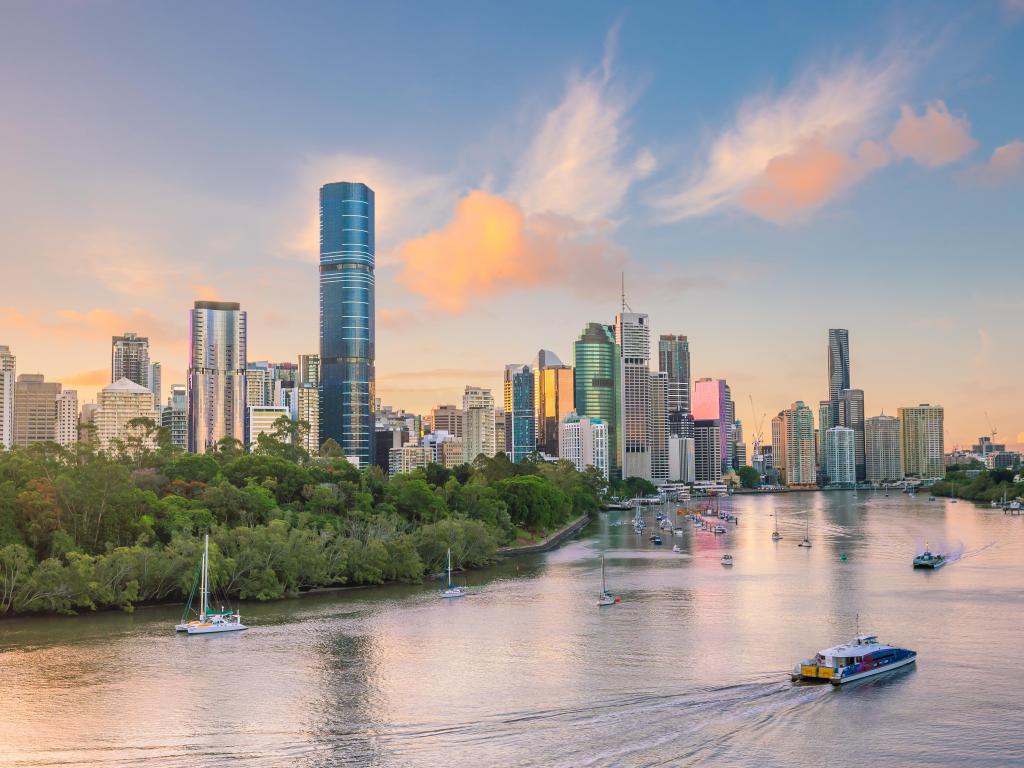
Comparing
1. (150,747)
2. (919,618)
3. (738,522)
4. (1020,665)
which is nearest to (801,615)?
(919,618)

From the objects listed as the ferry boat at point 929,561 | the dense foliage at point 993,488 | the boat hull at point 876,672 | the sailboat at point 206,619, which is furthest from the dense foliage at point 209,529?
the dense foliage at point 993,488

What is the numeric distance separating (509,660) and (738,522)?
10518cm

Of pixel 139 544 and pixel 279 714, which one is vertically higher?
pixel 139 544

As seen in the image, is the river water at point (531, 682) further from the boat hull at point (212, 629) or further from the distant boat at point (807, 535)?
the distant boat at point (807, 535)

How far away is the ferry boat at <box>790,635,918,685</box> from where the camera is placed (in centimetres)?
3884

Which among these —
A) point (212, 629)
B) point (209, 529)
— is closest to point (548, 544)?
point (209, 529)

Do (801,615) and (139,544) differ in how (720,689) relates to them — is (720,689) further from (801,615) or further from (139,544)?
(139,544)

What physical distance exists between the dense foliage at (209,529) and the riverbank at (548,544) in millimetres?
1665

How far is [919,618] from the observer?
2077 inches

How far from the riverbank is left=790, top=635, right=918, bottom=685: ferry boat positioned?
50206 mm

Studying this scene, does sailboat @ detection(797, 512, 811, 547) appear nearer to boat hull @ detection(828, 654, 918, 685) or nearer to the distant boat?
the distant boat

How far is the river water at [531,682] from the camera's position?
103 ft

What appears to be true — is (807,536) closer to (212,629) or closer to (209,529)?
(209,529)

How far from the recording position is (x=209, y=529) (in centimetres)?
6356
